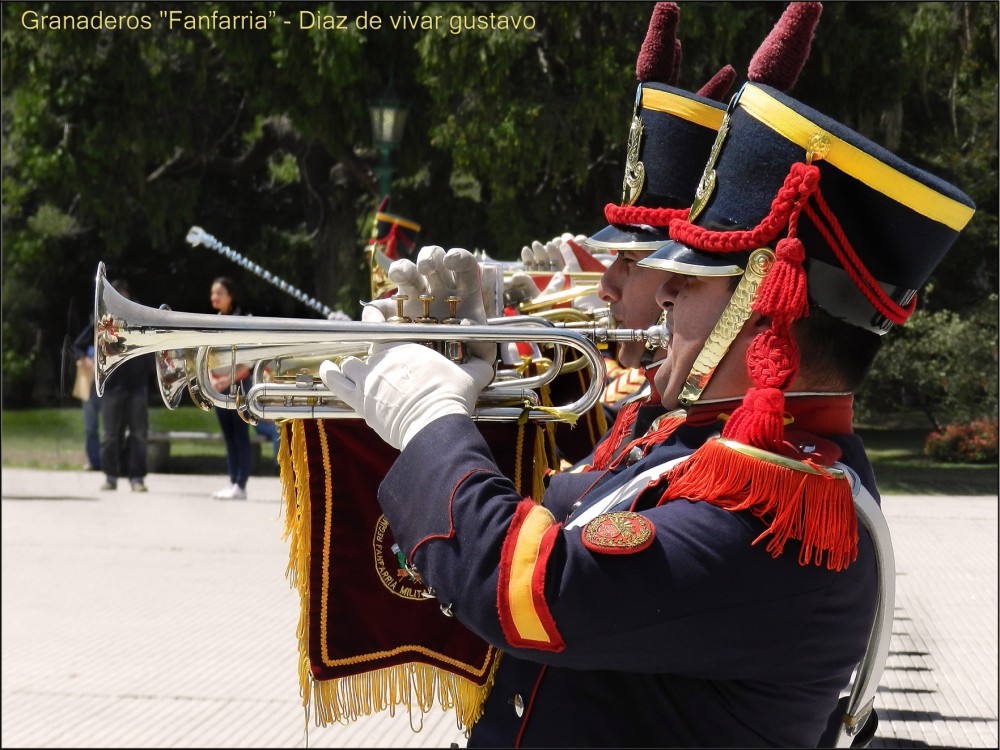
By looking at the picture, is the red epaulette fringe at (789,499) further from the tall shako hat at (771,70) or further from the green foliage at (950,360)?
the green foliage at (950,360)

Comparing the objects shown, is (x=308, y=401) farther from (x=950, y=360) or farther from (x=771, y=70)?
(x=950, y=360)

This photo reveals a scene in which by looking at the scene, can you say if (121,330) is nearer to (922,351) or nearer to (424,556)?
(424,556)

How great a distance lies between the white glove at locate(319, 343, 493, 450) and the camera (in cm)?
177

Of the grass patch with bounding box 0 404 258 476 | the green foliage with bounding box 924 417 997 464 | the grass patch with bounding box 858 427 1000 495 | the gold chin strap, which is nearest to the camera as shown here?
the gold chin strap

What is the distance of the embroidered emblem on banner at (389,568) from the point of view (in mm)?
2312

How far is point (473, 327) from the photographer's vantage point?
203cm

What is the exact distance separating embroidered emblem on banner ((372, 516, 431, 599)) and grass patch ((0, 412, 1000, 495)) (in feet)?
25.3

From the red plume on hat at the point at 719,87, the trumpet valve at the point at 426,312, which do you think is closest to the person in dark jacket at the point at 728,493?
the trumpet valve at the point at 426,312

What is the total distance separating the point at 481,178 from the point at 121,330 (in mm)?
8871

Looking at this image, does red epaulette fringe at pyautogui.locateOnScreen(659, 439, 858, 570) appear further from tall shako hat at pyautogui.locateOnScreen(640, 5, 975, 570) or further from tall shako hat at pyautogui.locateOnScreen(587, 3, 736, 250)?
tall shako hat at pyautogui.locateOnScreen(587, 3, 736, 250)

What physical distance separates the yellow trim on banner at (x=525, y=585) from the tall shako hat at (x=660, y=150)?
2.95 feet

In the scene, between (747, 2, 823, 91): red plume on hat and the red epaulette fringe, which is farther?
(747, 2, 823, 91): red plume on hat

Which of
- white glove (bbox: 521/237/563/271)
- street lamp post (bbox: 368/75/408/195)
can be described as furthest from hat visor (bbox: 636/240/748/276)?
street lamp post (bbox: 368/75/408/195)

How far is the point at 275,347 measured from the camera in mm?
2180
